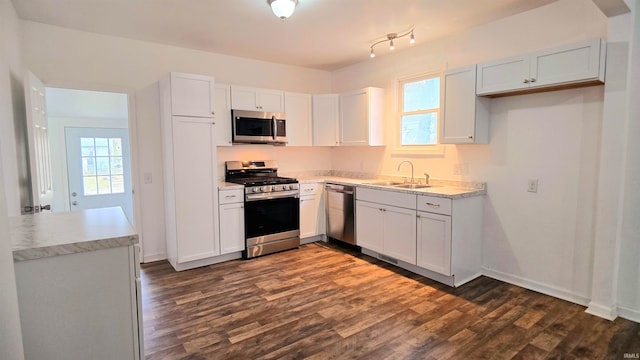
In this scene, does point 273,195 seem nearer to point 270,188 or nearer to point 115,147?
point 270,188

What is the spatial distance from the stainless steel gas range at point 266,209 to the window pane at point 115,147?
7.38ft

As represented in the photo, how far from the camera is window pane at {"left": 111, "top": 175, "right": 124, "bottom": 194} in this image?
17.6 ft

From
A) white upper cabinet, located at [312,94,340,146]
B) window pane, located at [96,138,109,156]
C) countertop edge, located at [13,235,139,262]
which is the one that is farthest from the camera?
window pane, located at [96,138,109,156]

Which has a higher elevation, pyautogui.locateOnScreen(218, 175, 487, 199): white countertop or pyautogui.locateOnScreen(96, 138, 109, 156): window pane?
pyautogui.locateOnScreen(96, 138, 109, 156): window pane

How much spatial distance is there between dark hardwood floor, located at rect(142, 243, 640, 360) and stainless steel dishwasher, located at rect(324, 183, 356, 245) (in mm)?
818

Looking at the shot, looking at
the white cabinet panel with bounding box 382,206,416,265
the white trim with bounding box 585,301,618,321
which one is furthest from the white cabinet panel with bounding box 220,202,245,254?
the white trim with bounding box 585,301,618,321

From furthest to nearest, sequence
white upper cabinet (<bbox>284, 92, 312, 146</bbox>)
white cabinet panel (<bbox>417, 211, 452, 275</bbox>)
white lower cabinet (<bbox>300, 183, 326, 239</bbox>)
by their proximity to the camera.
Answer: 1. white upper cabinet (<bbox>284, 92, 312, 146</bbox>)
2. white lower cabinet (<bbox>300, 183, 326, 239</bbox>)
3. white cabinet panel (<bbox>417, 211, 452, 275</bbox>)

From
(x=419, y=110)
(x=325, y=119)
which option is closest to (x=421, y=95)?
(x=419, y=110)

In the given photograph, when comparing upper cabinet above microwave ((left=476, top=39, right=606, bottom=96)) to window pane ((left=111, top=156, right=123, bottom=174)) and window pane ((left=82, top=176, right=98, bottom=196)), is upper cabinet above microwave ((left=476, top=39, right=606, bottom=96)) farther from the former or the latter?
window pane ((left=82, top=176, right=98, bottom=196))

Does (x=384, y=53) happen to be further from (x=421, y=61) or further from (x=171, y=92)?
(x=171, y=92)

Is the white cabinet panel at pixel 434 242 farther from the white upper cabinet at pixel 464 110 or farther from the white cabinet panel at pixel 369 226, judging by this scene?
the white upper cabinet at pixel 464 110

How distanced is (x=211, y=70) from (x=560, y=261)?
14.6ft

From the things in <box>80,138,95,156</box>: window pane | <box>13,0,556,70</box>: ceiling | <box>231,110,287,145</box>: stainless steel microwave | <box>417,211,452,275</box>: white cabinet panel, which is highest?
<box>13,0,556,70</box>: ceiling

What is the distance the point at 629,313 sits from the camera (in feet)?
8.53
